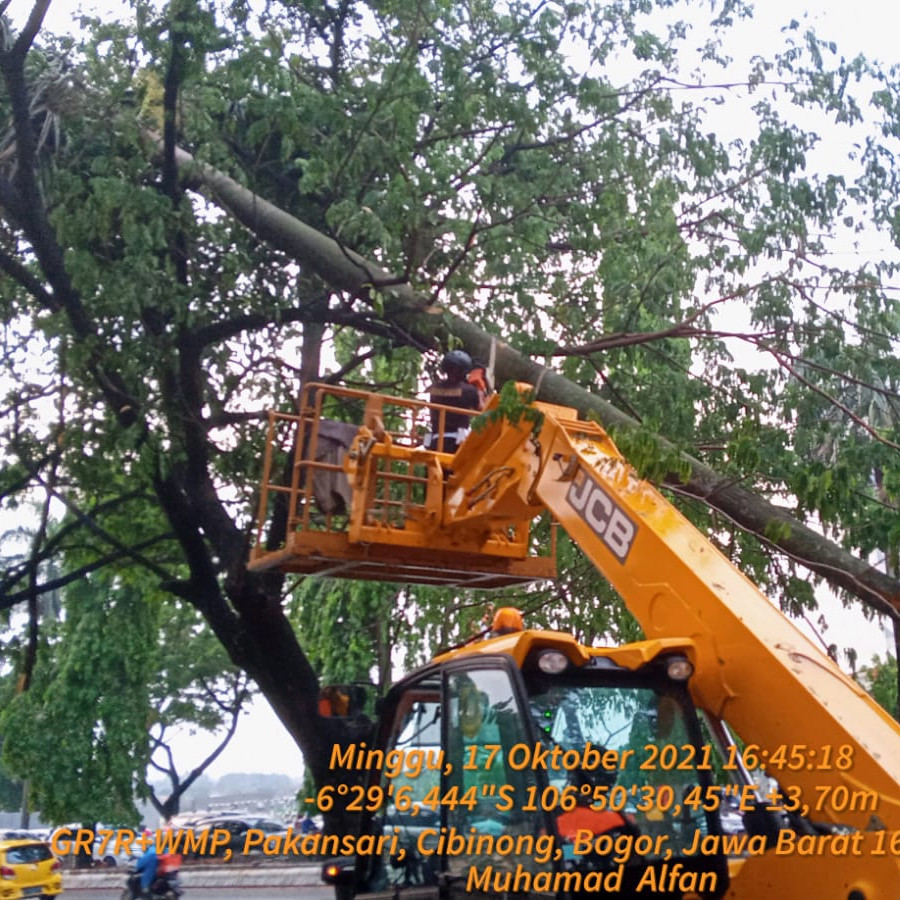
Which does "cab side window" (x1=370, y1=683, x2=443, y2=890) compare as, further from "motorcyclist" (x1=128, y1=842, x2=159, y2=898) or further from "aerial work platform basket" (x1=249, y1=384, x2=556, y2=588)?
"motorcyclist" (x1=128, y1=842, x2=159, y2=898)

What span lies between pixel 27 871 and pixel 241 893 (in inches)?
165

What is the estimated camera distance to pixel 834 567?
559cm

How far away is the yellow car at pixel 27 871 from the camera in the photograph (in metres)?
15.6

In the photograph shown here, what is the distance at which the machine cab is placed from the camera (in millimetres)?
3779

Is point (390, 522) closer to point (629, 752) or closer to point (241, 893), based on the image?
point (629, 752)

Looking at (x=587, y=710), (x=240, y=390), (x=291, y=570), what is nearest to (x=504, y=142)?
(x=240, y=390)

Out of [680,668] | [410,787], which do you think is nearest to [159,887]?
[410,787]

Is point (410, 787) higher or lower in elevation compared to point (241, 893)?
higher

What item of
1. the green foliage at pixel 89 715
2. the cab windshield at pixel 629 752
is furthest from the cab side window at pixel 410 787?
the green foliage at pixel 89 715

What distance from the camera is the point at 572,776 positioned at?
388 centimetres

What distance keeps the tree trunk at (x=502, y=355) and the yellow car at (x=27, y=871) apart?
10.5 metres

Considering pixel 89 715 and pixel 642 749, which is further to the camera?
pixel 89 715

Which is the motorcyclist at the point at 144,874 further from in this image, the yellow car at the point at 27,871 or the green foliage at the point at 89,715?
the green foliage at the point at 89,715

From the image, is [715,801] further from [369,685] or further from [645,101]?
[645,101]
